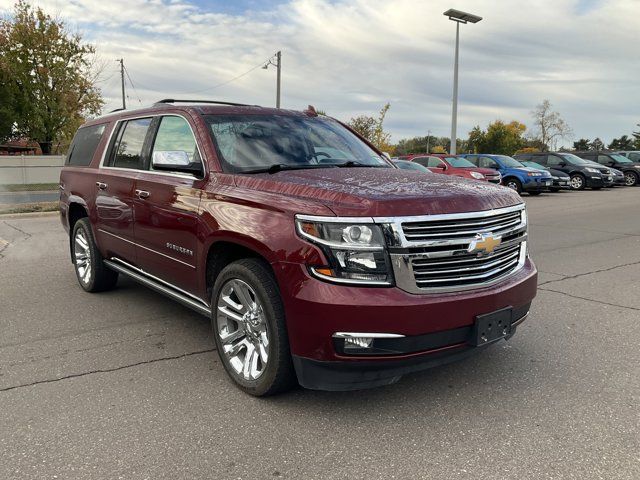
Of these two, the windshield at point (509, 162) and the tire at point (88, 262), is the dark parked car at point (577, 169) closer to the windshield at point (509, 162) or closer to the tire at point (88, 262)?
the windshield at point (509, 162)

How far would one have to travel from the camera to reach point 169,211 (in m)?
4.06

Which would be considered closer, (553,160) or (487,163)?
(487,163)

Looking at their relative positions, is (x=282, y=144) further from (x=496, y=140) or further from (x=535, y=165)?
(x=496, y=140)

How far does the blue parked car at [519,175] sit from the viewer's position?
803 inches

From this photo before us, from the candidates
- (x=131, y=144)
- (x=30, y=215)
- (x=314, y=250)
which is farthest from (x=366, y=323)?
(x=30, y=215)

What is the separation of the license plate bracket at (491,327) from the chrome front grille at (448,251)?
18cm

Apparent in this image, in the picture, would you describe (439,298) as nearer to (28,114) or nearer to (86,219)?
(86,219)

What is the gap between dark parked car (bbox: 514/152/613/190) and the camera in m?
24.1

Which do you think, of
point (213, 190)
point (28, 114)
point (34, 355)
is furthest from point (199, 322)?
point (28, 114)

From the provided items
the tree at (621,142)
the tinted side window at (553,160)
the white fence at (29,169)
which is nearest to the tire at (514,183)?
the tinted side window at (553,160)

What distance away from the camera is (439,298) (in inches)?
115

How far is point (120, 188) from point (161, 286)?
1.05 meters

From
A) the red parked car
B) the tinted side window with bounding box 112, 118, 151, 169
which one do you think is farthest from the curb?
the red parked car

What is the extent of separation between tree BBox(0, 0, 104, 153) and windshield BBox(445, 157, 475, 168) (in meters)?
24.1
